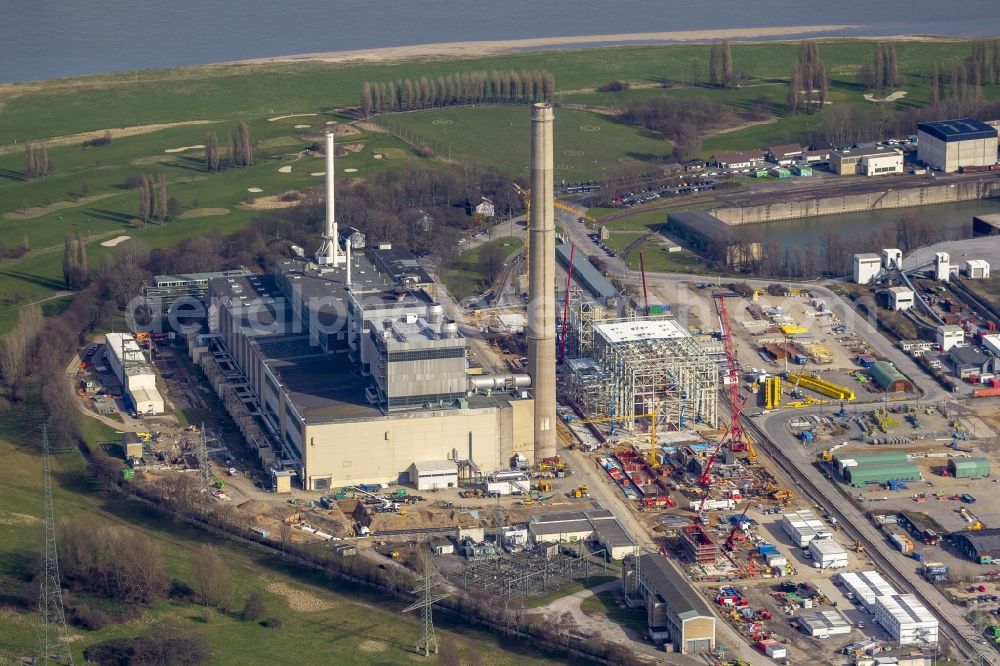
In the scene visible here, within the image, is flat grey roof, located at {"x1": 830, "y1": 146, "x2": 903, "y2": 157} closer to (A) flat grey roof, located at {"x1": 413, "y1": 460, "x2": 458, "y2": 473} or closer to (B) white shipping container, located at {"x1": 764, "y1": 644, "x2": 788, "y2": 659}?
(A) flat grey roof, located at {"x1": 413, "y1": 460, "x2": 458, "y2": 473}

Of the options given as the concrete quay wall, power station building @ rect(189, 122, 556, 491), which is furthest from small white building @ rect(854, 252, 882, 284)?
power station building @ rect(189, 122, 556, 491)

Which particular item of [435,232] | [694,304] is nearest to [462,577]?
[694,304]

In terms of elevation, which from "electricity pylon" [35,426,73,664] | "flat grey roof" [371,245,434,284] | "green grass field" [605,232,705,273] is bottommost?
"electricity pylon" [35,426,73,664]

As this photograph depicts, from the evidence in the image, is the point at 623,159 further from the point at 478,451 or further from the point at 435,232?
the point at 478,451

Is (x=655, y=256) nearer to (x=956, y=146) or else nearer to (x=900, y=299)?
(x=900, y=299)

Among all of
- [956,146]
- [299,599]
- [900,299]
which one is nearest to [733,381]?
[900,299]

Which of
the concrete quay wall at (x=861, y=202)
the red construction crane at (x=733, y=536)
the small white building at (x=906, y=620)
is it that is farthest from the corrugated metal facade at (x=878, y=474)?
the concrete quay wall at (x=861, y=202)

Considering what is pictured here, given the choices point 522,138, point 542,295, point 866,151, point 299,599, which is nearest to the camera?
point 299,599
